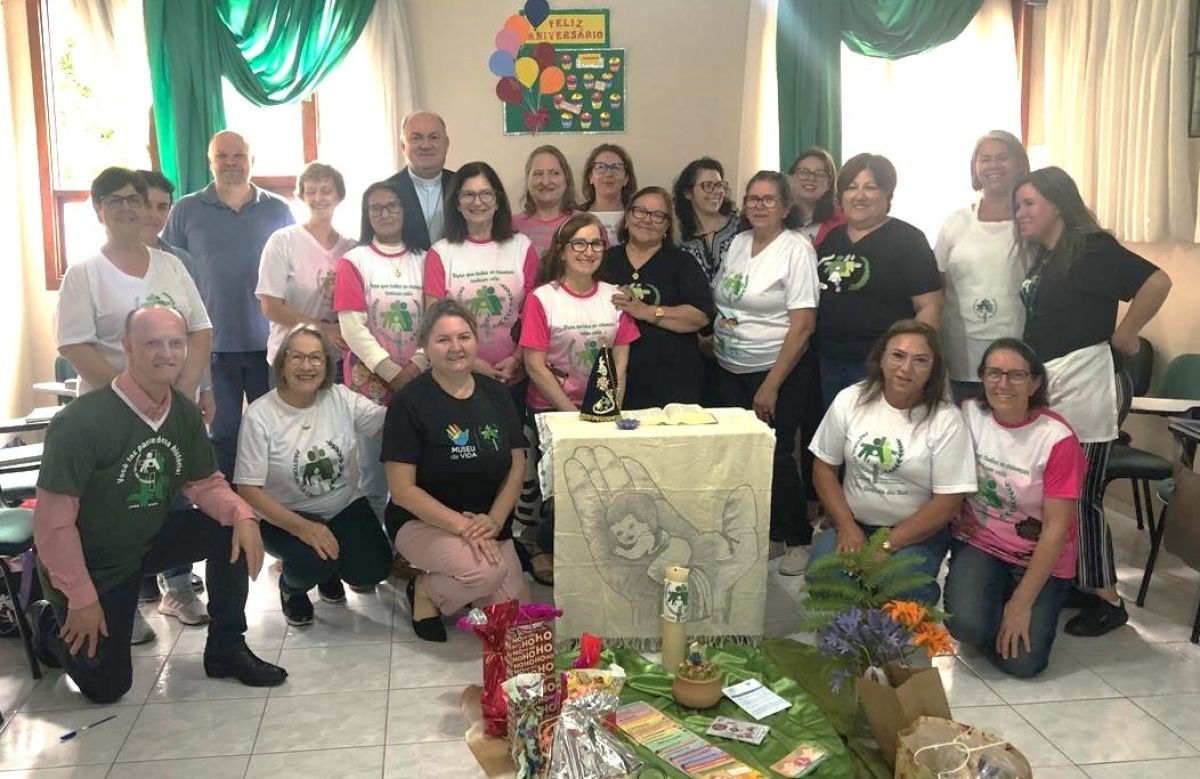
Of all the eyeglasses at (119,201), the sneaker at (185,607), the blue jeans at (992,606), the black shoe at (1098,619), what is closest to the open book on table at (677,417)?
the blue jeans at (992,606)

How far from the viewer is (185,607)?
3174 millimetres

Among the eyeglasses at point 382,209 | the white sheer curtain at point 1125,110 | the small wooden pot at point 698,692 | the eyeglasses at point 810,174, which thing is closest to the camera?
the small wooden pot at point 698,692

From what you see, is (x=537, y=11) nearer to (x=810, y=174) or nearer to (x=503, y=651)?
(x=810, y=174)

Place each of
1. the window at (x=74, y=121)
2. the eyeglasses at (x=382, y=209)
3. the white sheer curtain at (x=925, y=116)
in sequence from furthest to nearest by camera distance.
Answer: the white sheer curtain at (x=925, y=116)
the window at (x=74, y=121)
the eyeglasses at (x=382, y=209)

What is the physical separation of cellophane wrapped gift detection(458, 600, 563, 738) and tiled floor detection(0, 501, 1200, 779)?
13cm

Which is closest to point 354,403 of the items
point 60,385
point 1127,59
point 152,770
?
point 152,770

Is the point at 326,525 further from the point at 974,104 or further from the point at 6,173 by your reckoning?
the point at 974,104

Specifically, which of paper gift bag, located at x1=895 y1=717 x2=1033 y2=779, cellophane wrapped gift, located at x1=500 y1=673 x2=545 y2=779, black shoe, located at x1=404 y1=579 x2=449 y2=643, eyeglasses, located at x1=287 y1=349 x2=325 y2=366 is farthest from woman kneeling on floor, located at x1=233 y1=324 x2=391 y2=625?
paper gift bag, located at x1=895 y1=717 x2=1033 y2=779

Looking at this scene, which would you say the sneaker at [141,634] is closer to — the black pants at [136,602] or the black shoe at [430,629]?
the black pants at [136,602]

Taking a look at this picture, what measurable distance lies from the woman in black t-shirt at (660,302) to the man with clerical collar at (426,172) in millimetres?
668

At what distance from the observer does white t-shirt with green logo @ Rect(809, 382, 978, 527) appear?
2.84 m

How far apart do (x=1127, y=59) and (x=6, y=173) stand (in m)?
5.01

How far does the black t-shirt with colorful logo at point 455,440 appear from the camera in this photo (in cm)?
297

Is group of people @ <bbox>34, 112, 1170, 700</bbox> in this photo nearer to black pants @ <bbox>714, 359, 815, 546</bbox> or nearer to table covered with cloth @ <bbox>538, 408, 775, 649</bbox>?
black pants @ <bbox>714, 359, 815, 546</bbox>
